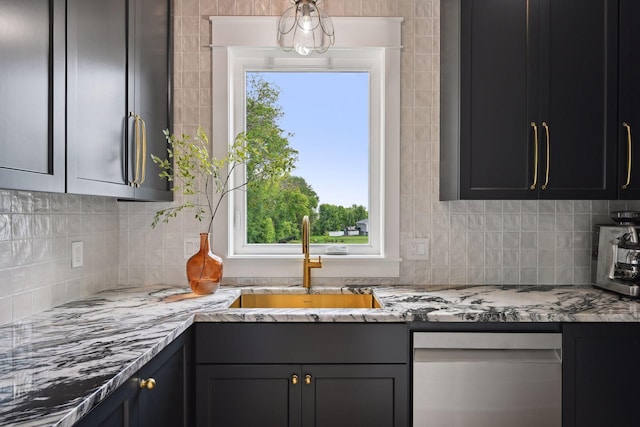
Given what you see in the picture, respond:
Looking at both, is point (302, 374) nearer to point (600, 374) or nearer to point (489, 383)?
point (489, 383)

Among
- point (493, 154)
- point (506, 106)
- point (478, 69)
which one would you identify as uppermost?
point (478, 69)

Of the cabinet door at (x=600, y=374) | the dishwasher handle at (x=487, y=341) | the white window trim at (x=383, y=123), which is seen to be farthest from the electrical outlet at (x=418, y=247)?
the cabinet door at (x=600, y=374)

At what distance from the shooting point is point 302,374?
1764 millimetres

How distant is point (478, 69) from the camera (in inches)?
82.7

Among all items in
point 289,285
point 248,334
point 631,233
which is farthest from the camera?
point 289,285

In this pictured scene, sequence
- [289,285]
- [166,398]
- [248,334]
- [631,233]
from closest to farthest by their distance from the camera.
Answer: [166,398], [248,334], [631,233], [289,285]

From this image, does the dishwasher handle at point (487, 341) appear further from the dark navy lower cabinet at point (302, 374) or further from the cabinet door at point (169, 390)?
the cabinet door at point (169, 390)

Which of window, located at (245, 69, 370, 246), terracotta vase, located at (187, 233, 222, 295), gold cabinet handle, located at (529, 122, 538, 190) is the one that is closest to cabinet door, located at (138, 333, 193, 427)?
terracotta vase, located at (187, 233, 222, 295)

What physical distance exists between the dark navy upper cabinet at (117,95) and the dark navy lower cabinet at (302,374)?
25.8 inches

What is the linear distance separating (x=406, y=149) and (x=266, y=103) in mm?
771

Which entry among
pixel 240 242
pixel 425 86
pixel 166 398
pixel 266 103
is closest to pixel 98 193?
pixel 166 398

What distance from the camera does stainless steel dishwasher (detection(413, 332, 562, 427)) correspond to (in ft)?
5.71

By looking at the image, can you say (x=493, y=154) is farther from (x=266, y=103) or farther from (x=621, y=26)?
(x=266, y=103)

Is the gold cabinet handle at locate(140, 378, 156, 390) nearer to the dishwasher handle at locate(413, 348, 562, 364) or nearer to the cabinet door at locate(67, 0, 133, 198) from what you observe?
the cabinet door at locate(67, 0, 133, 198)
